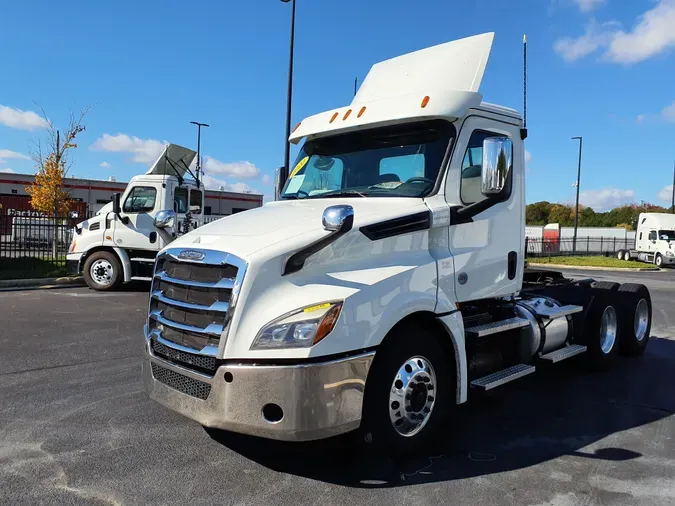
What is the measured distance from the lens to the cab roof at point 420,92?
14.3 feet

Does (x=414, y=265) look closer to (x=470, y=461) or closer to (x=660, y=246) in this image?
(x=470, y=461)

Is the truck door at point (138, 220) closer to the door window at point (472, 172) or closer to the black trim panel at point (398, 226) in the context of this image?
the door window at point (472, 172)

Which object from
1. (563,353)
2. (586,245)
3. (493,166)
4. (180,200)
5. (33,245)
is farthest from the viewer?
(586,245)

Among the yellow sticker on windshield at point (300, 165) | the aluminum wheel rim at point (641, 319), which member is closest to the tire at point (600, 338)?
the aluminum wheel rim at point (641, 319)

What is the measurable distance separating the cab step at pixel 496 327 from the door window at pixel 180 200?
1035 centimetres

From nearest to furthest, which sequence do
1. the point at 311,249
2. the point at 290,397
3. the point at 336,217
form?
the point at 290,397, the point at 336,217, the point at 311,249

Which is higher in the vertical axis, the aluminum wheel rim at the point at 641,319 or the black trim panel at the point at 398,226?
the black trim panel at the point at 398,226

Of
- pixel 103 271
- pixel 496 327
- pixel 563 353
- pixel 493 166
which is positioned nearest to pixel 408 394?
pixel 496 327

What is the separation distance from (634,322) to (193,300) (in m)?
6.06

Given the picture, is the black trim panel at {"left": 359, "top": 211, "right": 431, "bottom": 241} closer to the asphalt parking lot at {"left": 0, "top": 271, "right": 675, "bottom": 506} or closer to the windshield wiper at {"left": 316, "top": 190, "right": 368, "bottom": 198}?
the windshield wiper at {"left": 316, "top": 190, "right": 368, "bottom": 198}

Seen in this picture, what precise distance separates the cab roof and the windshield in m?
0.10

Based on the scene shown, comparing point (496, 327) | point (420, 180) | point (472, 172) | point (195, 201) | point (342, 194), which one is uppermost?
point (195, 201)

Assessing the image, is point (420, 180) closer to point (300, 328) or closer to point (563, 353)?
point (300, 328)

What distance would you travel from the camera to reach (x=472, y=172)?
4473 millimetres
